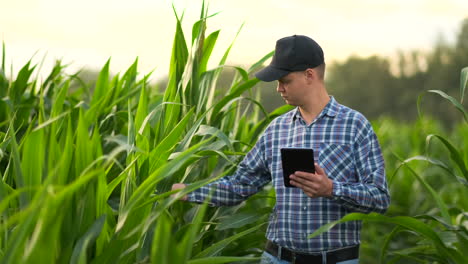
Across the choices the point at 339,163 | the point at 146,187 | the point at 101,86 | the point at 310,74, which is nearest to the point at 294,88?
the point at 310,74

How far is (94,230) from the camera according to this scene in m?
1.88

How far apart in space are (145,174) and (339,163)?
0.77 m

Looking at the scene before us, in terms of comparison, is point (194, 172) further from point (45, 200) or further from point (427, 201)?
point (427, 201)

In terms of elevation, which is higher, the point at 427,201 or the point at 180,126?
the point at 180,126

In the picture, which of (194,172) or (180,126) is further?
(194,172)

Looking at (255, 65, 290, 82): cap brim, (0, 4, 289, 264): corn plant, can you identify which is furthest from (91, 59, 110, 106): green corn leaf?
(255, 65, 290, 82): cap brim

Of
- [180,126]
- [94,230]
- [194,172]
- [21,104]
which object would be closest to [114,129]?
[21,104]

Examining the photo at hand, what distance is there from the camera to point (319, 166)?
8.09 ft

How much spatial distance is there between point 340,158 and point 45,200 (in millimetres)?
1378

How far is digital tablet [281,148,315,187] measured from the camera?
2.39 meters

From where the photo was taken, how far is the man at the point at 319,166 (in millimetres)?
2576

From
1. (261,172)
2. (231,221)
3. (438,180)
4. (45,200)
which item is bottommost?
(438,180)

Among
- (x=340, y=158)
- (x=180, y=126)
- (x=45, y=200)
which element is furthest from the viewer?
(x=340, y=158)

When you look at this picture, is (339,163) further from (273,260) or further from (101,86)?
(101,86)
